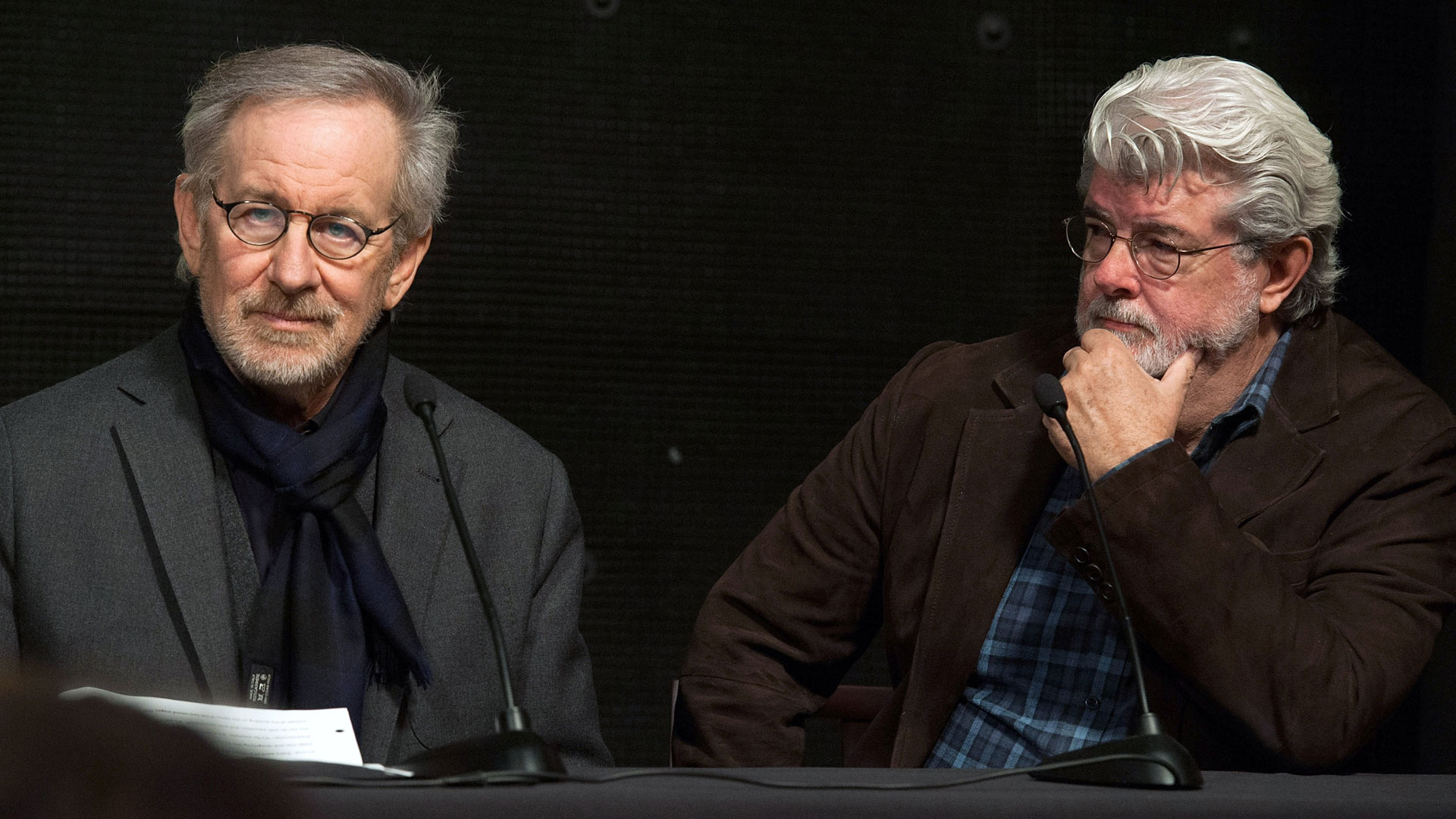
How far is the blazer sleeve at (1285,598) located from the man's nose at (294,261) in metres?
0.99

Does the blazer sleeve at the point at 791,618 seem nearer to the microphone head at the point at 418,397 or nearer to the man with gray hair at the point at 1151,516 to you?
the man with gray hair at the point at 1151,516

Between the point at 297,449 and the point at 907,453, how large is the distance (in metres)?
0.82

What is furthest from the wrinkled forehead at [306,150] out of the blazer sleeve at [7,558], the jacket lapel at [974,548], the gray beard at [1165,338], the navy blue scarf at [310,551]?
the gray beard at [1165,338]

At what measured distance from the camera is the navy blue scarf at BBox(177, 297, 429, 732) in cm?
182

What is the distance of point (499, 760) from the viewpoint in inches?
46.5

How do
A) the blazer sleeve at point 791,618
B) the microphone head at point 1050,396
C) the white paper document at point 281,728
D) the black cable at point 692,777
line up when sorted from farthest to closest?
the blazer sleeve at point 791,618 < the microphone head at point 1050,396 < the white paper document at point 281,728 < the black cable at point 692,777

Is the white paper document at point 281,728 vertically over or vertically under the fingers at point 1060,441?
under

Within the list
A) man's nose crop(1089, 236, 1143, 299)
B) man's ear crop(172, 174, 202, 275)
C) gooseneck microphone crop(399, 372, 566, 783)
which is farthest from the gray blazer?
man's nose crop(1089, 236, 1143, 299)

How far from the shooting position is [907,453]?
82.9 inches

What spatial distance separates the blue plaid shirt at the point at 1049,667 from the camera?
6.08 ft

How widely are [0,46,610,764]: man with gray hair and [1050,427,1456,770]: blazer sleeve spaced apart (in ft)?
2.45

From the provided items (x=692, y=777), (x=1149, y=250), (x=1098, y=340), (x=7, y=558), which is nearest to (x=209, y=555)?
(x=7, y=558)

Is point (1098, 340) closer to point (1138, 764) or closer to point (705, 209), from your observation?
point (1138, 764)

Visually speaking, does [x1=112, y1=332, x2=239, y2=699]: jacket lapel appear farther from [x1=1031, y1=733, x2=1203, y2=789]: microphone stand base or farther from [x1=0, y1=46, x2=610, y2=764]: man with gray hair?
[x1=1031, y1=733, x2=1203, y2=789]: microphone stand base
